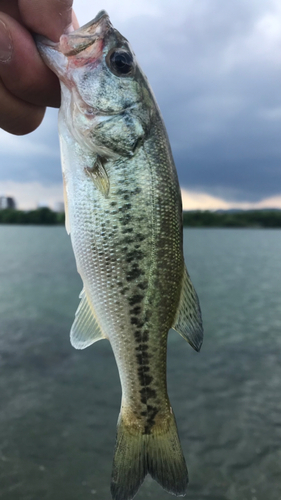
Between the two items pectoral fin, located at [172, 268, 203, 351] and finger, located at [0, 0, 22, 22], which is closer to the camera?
finger, located at [0, 0, 22, 22]

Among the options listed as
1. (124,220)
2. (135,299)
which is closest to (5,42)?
(124,220)

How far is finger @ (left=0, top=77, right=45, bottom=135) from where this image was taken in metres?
2.59

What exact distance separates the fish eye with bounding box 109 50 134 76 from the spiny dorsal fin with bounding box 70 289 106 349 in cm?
155

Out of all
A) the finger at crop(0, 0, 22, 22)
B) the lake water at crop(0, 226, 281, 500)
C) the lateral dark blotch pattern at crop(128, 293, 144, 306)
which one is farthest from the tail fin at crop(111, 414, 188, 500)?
the lake water at crop(0, 226, 281, 500)

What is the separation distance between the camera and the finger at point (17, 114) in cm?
259

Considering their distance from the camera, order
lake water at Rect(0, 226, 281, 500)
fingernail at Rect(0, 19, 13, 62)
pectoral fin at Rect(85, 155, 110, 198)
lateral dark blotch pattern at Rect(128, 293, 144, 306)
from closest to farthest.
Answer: fingernail at Rect(0, 19, 13, 62)
pectoral fin at Rect(85, 155, 110, 198)
lateral dark blotch pattern at Rect(128, 293, 144, 306)
lake water at Rect(0, 226, 281, 500)

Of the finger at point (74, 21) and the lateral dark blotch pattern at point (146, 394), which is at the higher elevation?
the finger at point (74, 21)

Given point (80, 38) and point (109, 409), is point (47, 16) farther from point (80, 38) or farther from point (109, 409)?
point (109, 409)

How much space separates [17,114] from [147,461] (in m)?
2.71

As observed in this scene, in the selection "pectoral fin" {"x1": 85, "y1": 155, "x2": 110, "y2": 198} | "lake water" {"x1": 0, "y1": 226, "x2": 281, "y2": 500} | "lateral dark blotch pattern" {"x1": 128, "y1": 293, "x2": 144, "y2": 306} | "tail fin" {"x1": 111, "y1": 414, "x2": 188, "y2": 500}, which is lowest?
"lake water" {"x1": 0, "y1": 226, "x2": 281, "y2": 500}

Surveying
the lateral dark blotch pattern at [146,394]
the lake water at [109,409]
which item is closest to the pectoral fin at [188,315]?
the lateral dark blotch pattern at [146,394]

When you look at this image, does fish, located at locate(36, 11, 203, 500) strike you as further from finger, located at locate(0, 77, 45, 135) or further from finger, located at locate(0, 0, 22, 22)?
finger, located at locate(0, 77, 45, 135)

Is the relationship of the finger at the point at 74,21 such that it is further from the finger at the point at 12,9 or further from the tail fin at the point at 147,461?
the tail fin at the point at 147,461

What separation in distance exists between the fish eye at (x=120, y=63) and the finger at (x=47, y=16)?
353 millimetres
